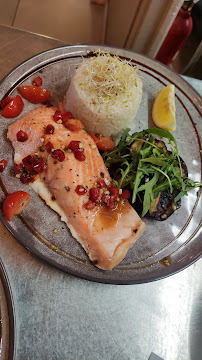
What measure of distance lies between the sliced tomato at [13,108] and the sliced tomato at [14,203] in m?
0.56

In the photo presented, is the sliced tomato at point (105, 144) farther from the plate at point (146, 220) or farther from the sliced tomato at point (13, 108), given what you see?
the sliced tomato at point (13, 108)

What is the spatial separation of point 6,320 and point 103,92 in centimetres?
152

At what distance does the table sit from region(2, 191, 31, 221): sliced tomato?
0.22 metres

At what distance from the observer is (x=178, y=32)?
317 centimetres

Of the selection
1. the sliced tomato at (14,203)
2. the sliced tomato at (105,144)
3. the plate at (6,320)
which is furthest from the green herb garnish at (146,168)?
the plate at (6,320)

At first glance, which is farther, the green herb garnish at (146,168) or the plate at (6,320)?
the green herb garnish at (146,168)

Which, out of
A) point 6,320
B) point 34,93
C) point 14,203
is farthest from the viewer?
point 34,93

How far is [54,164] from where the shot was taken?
6.37 feet

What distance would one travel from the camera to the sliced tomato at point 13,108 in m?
2.07

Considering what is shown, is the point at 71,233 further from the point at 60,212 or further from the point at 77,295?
the point at 77,295

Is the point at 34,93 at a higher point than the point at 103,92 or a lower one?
lower

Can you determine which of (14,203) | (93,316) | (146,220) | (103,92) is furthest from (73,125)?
(93,316)

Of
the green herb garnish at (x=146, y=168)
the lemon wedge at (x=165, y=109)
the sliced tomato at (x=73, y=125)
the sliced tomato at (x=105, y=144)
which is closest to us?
the green herb garnish at (x=146, y=168)

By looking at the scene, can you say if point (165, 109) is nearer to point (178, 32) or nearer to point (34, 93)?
point (34, 93)
